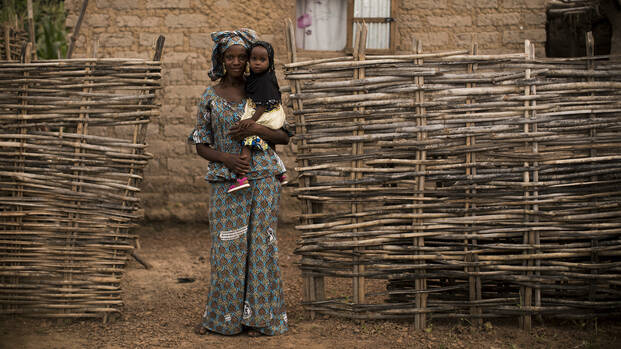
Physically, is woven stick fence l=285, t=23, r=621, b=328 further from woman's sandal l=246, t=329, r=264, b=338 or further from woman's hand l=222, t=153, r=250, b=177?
woman's sandal l=246, t=329, r=264, b=338

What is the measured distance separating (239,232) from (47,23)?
7944 millimetres

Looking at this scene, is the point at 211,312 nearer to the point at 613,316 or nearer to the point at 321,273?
the point at 321,273

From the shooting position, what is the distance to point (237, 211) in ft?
12.2

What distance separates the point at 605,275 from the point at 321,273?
188 centimetres

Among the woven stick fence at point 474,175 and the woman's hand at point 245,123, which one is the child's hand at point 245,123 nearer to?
the woman's hand at point 245,123

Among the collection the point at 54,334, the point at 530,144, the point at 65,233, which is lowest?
the point at 54,334

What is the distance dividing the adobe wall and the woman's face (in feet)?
10.5

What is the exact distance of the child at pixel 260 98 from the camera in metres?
3.52

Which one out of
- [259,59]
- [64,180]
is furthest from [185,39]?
[259,59]

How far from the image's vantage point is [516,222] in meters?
3.79

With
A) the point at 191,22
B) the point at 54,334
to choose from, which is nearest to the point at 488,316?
the point at 54,334

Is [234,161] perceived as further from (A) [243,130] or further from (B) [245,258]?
(B) [245,258]

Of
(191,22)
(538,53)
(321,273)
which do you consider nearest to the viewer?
(321,273)

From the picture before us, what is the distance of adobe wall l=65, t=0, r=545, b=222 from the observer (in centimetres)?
654
